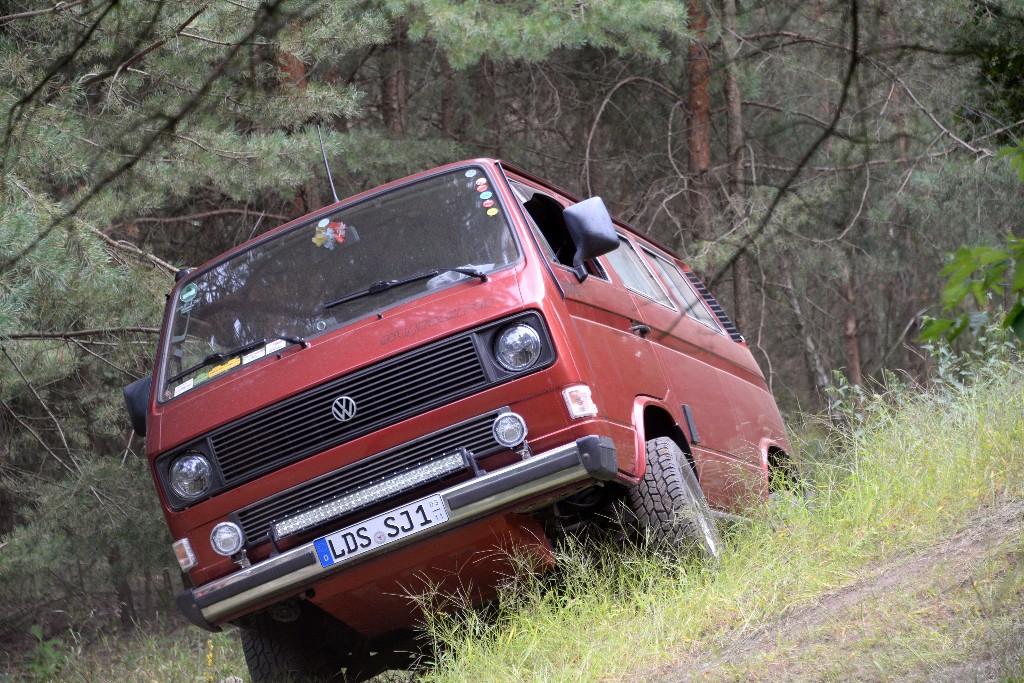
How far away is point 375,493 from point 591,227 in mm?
1377

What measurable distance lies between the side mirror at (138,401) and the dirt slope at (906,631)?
110 inches

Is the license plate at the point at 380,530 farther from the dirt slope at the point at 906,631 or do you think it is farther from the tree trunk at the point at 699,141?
the tree trunk at the point at 699,141

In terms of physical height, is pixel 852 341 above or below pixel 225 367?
below

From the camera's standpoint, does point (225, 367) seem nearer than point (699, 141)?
Yes

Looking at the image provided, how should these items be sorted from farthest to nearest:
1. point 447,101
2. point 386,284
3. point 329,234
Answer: point 447,101
point 329,234
point 386,284

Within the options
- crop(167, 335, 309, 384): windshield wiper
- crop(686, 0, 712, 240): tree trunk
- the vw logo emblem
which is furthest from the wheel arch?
crop(686, 0, 712, 240): tree trunk

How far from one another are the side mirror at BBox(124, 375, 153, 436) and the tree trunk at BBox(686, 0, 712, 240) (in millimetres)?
7375

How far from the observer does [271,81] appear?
10.8m

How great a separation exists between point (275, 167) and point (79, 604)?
6547 mm

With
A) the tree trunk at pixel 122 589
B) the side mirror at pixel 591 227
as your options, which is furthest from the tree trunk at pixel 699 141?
the side mirror at pixel 591 227

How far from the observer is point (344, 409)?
4.28 meters

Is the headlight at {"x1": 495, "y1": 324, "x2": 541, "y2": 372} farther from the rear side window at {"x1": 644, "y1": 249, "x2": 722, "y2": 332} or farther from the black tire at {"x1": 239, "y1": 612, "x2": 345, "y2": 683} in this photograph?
the rear side window at {"x1": 644, "y1": 249, "x2": 722, "y2": 332}

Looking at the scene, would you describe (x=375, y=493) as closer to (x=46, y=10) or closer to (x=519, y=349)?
(x=519, y=349)

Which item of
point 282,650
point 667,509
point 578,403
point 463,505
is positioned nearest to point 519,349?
point 578,403
